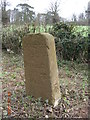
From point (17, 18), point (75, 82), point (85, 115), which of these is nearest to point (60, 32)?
point (17, 18)

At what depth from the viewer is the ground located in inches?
69.1

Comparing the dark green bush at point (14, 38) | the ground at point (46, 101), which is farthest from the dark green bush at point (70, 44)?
the dark green bush at point (14, 38)

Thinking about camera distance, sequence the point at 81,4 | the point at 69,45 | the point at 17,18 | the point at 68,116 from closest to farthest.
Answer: the point at 68,116 < the point at 81,4 < the point at 69,45 < the point at 17,18

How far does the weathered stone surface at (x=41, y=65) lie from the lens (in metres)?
1.87

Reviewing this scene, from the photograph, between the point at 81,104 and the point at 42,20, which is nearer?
the point at 81,104

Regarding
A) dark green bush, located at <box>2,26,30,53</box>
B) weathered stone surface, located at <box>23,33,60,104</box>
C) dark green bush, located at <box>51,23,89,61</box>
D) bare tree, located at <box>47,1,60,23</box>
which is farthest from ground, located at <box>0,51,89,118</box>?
dark green bush, located at <box>2,26,30,53</box>

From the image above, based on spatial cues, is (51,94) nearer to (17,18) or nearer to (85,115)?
(85,115)

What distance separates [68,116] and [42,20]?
306 cm

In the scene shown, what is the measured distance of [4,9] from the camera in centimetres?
455

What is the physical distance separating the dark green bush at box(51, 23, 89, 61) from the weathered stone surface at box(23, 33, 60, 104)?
84.1 inches

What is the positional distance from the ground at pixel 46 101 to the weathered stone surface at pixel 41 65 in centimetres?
11

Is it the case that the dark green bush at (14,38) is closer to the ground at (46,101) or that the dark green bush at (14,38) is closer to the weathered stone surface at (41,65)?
the ground at (46,101)

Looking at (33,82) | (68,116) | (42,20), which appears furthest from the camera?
(42,20)

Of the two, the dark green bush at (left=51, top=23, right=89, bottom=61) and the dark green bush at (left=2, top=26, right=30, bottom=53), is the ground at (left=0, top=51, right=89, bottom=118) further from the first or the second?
the dark green bush at (left=2, top=26, right=30, bottom=53)
